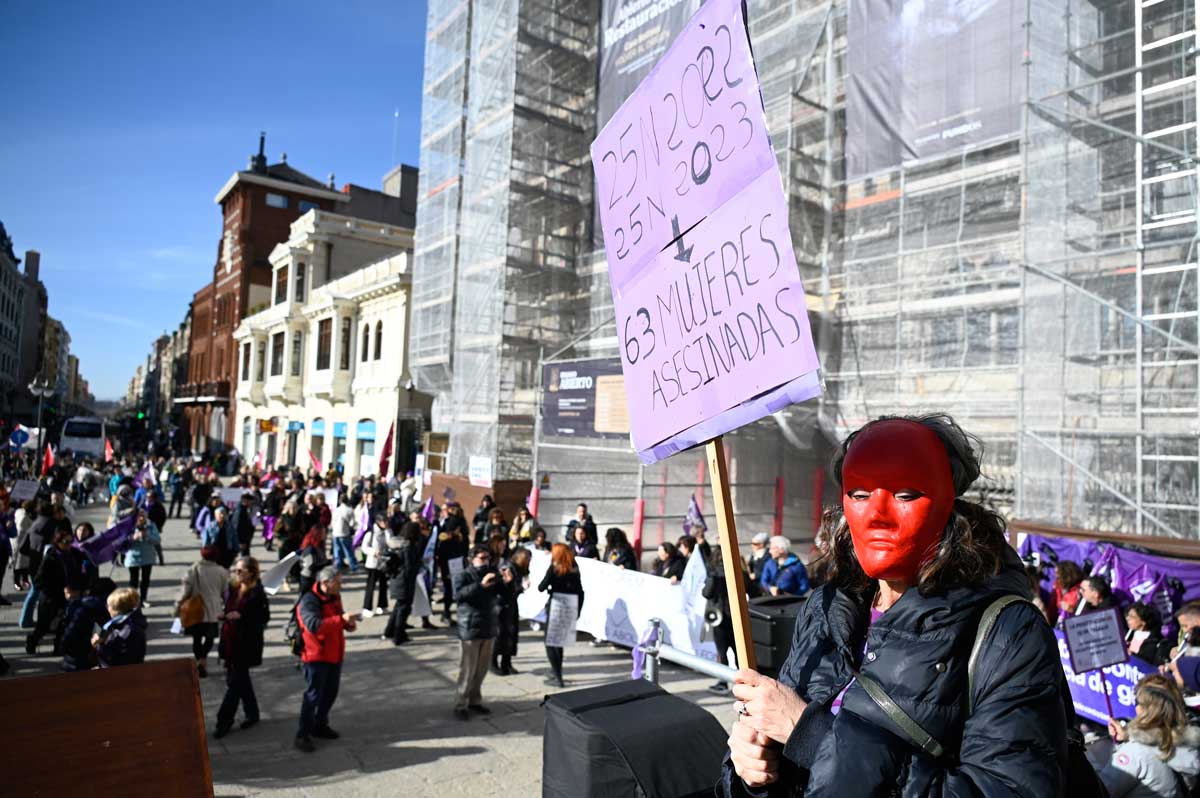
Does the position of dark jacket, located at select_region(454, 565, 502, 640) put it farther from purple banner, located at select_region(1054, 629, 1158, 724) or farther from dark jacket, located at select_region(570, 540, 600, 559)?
purple banner, located at select_region(1054, 629, 1158, 724)

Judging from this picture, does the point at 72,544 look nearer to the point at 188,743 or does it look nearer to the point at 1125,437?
the point at 188,743

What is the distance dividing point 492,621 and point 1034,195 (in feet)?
30.6

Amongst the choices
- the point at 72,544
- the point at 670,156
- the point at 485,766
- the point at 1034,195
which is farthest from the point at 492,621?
the point at 1034,195

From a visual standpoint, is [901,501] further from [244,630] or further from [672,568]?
[672,568]

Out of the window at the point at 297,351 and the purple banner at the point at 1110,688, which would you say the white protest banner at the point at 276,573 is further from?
the window at the point at 297,351

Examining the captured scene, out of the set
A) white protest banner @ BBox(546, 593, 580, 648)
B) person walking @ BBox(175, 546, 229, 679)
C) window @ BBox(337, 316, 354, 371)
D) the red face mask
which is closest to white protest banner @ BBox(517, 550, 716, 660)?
white protest banner @ BBox(546, 593, 580, 648)

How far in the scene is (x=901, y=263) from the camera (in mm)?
13078

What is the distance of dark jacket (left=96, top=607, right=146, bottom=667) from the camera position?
19.1 ft

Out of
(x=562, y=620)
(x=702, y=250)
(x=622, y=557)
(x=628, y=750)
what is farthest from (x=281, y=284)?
(x=702, y=250)

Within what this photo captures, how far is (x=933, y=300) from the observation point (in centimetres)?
1280

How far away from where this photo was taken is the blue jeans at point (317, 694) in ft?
20.3

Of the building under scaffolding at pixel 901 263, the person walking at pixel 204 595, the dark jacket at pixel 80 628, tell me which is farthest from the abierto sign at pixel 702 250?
the person walking at pixel 204 595

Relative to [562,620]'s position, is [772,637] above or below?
above

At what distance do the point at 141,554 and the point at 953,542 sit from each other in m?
12.2
